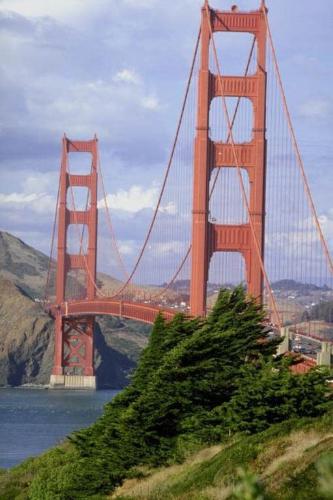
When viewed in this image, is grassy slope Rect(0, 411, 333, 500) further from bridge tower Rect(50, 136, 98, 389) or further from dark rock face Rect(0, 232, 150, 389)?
dark rock face Rect(0, 232, 150, 389)

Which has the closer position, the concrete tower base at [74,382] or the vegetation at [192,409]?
the vegetation at [192,409]

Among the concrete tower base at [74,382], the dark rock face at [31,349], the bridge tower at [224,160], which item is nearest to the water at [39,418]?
the concrete tower base at [74,382]

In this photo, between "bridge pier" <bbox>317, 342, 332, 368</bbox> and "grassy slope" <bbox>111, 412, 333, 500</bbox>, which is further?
"bridge pier" <bbox>317, 342, 332, 368</bbox>

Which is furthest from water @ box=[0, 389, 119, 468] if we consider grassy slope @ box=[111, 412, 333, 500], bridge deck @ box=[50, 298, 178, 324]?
grassy slope @ box=[111, 412, 333, 500]

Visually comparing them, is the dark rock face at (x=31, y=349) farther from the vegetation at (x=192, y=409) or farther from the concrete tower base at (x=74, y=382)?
the vegetation at (x=192, y=409)

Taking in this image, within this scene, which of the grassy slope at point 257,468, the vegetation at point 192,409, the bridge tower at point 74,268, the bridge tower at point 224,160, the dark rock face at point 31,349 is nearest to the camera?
the grassy slope at point 257,468

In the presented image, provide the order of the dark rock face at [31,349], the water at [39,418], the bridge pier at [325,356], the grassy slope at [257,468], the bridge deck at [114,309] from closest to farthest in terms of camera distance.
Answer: the grassy slope at [257,468] < the bridge pier at [325,356] < the water at [39,418] < the bridge deck at [114,309] < the dark rock face at [31,349]

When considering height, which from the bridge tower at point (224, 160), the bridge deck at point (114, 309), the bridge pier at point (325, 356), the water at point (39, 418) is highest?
the bridge tower at point (224, 160)
